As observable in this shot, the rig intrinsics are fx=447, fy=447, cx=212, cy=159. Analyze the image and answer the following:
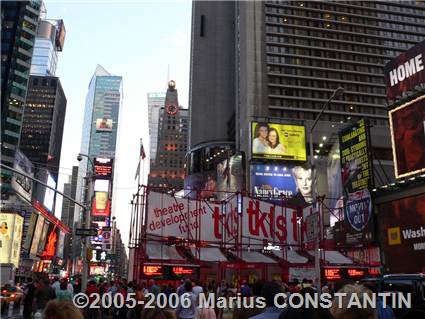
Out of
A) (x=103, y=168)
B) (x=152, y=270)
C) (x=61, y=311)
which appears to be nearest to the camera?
(x=61, y=311)

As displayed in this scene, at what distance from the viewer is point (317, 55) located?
100m

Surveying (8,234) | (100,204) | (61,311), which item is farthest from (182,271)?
(100,204)

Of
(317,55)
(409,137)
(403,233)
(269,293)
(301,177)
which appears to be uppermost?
(317,55)

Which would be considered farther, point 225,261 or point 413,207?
point 413,207

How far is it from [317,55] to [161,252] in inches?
3350

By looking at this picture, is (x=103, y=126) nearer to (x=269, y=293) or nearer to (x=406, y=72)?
(x=406, y=72)

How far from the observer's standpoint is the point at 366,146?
4053 cm

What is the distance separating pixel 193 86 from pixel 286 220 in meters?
109

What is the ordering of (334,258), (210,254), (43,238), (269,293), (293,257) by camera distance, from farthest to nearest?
1. (43,238)
2. (334,258)
3. (293,257)
4. (210,254)
5. (269,293)

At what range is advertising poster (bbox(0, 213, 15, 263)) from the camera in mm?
58875

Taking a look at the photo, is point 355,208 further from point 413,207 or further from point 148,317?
point 148,317

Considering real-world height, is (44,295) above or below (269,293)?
below

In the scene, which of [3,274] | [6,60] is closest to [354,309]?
[3,274]

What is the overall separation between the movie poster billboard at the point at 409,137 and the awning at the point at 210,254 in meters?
13.9
